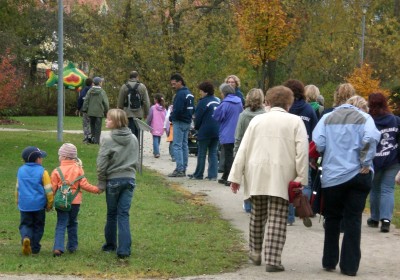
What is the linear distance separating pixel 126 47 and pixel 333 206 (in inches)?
1146

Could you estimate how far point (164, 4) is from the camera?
38.6 metres

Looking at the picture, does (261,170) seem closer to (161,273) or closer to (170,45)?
(161,273)

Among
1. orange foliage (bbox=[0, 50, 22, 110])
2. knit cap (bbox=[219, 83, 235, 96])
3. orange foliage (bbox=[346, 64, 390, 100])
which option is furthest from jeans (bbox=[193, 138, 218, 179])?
orange foliage (bbox=[0, 50, 22, 110])

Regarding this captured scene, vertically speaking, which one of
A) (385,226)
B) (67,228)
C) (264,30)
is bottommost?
(385,226)

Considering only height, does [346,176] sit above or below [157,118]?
above

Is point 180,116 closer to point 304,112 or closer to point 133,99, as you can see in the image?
point 133,99

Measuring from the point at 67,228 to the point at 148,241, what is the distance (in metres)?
1.19

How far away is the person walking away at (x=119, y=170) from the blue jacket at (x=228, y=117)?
636cm

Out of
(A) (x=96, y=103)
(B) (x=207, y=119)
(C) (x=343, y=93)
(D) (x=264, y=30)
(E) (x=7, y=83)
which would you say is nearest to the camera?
(C) (x=343, y=93)

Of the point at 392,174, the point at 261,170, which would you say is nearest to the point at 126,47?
the point at 392,174

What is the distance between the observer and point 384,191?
495 inches

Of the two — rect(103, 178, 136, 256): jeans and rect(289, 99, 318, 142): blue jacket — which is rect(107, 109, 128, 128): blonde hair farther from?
rect(289, 99, 318, 142): blue jacket

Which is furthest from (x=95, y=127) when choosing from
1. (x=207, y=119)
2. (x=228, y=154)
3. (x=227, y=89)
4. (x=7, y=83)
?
(x=7, y=83)

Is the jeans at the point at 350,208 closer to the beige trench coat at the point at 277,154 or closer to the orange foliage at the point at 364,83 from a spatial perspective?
the beige trench coat at the point at 277,154
